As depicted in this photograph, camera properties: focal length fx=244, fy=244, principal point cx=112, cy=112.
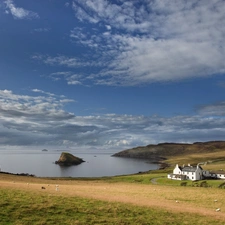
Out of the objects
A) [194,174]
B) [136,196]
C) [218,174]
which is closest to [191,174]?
[194,174]

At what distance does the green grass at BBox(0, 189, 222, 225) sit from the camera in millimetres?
19531

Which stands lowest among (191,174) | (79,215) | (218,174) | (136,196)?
(218,174)

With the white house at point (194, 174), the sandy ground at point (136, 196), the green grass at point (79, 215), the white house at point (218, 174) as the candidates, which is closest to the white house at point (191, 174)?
the white house at point (194, 174)

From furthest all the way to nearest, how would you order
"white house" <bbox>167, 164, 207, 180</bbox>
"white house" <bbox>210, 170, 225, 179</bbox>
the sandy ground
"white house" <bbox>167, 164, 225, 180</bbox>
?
"white house" <bbox>210, 170, 225, 179</bbox> → "white house" <bbox>167, 164, 207, 180</bbox> → "white house" <bbox>167, 164, 225, 180</bbox> → the sandy ground

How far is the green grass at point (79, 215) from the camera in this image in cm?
1953

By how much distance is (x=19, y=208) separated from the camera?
2159 cm

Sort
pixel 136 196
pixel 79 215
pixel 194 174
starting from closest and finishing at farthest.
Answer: pixel 79 215, pixel 136 196, pixel 194 174

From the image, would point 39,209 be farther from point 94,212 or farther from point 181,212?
point 181,212

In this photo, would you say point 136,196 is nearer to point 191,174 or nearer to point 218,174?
point 191,174

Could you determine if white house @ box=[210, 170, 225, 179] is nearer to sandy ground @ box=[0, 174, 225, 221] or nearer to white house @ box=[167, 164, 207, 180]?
white house @ box=[167, 164, 207, 180]

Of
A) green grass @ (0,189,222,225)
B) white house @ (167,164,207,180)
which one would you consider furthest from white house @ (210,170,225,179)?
green grass @ (0,189,222,225)

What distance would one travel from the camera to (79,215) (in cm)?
2186

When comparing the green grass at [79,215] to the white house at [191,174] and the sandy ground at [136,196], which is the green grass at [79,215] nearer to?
the sandy ground at [136,196]

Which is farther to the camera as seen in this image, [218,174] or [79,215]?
[218,174]
